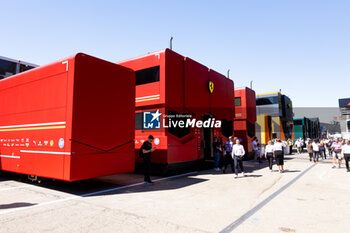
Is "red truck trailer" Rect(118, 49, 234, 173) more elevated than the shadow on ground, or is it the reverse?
"red truck trailer" Rect(118, 49, 234, 173)

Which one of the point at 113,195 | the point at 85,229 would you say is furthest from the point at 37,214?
the point at 113,195

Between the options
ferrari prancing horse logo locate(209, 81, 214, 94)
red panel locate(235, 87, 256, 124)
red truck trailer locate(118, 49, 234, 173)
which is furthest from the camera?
red panel locate(235, 87, 256, 124)

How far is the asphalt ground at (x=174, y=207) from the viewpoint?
13.4 ft

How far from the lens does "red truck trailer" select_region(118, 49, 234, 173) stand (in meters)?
10.1

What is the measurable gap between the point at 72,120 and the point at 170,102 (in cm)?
512

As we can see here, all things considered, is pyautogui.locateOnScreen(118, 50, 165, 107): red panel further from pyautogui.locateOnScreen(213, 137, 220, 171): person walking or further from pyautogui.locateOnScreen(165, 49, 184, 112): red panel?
pyautogui.locateOnScreen(213, 137, 220, 171): person walking

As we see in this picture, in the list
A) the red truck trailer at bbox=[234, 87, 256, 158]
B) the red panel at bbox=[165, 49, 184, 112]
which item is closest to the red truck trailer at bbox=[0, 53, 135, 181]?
the red panel at bbox=[165, 49, 184, 112]

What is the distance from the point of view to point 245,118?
18.6 meters

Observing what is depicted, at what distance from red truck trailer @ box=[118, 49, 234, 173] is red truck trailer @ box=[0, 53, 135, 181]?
237cm

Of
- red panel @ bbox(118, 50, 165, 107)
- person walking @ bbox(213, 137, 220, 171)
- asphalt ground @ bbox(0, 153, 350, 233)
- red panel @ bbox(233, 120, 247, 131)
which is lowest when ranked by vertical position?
asphalt ground @ bbox(0, 153, 350, 233)

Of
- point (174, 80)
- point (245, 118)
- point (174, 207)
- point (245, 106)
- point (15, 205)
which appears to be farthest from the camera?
point (245, 106)

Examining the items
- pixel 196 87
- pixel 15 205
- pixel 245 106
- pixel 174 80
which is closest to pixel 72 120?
pixel 15 205

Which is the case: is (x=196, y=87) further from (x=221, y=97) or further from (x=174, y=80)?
(x=221, y=97)

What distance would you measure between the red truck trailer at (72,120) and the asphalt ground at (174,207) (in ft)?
2.61
